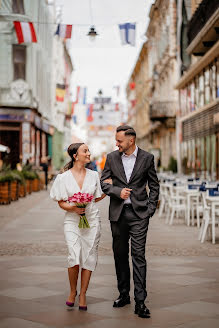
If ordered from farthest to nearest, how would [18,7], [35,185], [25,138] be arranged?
[25,138] < [18,7] < [35,185]

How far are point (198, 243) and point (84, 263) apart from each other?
592 cm

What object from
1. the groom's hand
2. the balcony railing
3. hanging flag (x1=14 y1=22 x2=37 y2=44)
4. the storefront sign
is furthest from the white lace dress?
the storefront sign

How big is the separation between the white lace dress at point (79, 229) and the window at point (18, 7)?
Result: 1297 inches

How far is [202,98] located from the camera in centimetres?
3244

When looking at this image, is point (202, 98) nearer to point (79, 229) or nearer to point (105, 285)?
point (105, 285)

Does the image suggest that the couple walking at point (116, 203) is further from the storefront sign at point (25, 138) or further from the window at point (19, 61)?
the window at point (19, 61)

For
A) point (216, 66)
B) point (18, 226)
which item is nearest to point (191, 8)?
point (216, 66)

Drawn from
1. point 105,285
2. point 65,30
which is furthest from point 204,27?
point 105,285

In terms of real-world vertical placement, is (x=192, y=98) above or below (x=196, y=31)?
below

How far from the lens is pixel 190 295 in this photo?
277 inches

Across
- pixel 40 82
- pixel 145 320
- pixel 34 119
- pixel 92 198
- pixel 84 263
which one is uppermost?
pixel 40 82

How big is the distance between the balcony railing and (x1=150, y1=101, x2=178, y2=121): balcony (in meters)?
11.9

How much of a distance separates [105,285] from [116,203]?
166 cm

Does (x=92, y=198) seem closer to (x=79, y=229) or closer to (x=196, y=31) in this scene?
(x=79, y=229)
